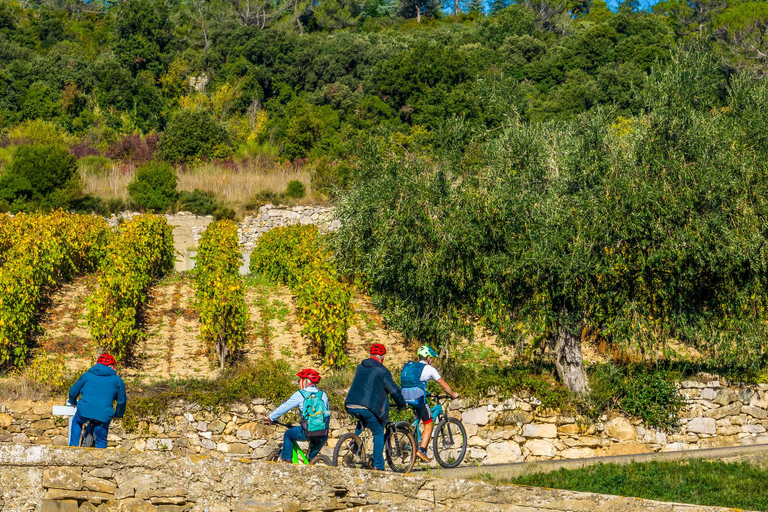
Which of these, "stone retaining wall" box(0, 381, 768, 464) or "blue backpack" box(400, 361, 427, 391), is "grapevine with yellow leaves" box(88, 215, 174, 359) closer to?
"stone retaining wall" box(0, 381, 768, 464)

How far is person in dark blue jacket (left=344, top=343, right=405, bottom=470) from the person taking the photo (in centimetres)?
946

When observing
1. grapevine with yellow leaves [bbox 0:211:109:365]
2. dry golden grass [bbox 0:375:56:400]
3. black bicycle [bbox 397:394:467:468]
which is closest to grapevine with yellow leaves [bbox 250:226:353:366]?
grapevine with yellow leaves [bbox 0:211:109:365]

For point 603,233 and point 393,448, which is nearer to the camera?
point 393,448

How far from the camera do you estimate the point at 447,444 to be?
10.9 meters

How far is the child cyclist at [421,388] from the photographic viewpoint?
1045 cm

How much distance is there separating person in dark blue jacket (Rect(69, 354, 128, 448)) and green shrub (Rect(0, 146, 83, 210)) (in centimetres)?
2150

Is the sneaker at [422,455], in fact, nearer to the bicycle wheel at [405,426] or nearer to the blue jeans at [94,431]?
the bicycle wheel at [405,426]

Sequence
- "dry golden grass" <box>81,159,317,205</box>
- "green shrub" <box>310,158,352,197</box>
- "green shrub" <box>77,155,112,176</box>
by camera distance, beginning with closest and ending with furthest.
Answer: "dry golden grass" <box>81,159,317,205</box> < "green shrub" <box>310,158,352,197</box> < "green shrub" <box>77,155,112,176</box>

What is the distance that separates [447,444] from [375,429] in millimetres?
1676

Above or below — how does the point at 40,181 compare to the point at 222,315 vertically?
above

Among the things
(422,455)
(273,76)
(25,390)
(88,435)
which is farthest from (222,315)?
(273,76)

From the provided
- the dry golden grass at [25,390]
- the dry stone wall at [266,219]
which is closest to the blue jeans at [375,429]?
the dry golden grass at [25,390]

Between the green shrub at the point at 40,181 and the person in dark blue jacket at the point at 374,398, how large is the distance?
Result: 22.6 metres

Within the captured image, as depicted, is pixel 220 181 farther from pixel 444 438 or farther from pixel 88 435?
pixel 88 435
